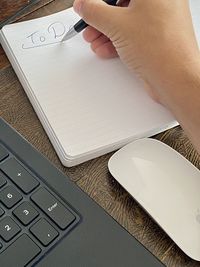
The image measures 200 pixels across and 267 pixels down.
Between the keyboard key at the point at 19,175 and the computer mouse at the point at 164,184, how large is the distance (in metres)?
0.09

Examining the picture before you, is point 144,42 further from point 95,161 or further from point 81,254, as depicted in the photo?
point 81,254

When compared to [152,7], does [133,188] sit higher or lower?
lower

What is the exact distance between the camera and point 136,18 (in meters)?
0.57

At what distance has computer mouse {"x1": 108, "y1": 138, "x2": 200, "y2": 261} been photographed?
49 cm

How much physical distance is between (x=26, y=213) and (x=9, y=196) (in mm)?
25

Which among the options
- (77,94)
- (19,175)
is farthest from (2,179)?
(77,94)

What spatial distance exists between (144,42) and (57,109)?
129mm

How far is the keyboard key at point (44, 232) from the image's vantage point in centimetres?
46

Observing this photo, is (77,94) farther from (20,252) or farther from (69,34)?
(20,252)

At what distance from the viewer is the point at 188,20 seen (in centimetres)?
59

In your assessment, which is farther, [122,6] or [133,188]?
[122,6]

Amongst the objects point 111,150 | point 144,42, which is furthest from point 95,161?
point 144,42

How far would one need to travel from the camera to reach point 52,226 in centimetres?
47

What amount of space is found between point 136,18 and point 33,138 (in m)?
0.19
